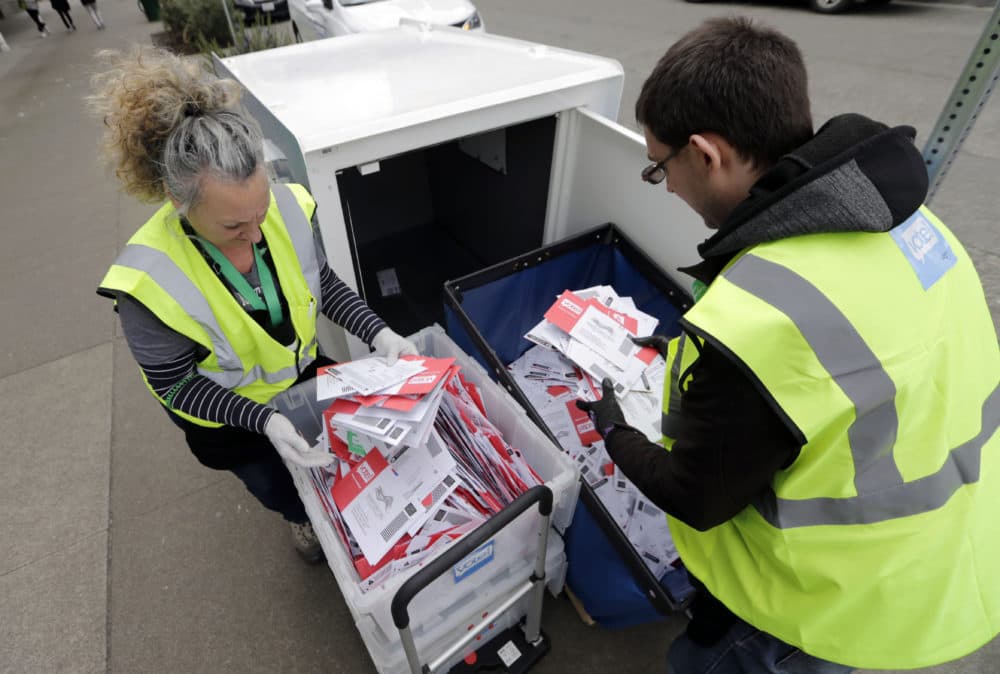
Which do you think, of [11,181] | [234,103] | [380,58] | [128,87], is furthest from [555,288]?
[11,181]

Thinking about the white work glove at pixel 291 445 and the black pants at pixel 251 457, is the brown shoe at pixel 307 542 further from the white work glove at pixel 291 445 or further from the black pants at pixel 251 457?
the white work glove at pixel 291 445

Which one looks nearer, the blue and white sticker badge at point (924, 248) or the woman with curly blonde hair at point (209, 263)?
the blue and white sticker badge at point (924, 248)

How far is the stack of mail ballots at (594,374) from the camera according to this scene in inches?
61.8

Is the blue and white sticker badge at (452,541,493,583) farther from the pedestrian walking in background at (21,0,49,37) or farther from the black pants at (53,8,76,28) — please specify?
the black pants at (53,8,76,28)

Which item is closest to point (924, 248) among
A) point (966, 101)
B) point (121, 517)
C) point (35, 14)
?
point (966, 101)

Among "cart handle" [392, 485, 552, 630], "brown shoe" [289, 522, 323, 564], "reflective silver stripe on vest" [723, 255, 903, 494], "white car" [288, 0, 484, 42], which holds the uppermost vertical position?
"reflective silver stripe on vest" [723, 255, 903, 494]

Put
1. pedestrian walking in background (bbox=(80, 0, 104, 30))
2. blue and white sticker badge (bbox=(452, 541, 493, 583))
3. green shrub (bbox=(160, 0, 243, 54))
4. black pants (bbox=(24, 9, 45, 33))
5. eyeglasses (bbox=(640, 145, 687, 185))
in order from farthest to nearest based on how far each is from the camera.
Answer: black pants (bbox=(24, 9, 45, 33))
pedestrian walking in background (bbox=(80, 0, 104, 30))
green shrub (bbox=(160, 0, 243, 54))
blue and white sticker badge (bbox=(452, 541, 493, 583))
eyeglasses (bbox=(640, 145, 687, 185))

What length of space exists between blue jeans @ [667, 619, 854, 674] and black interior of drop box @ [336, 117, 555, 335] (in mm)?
1234

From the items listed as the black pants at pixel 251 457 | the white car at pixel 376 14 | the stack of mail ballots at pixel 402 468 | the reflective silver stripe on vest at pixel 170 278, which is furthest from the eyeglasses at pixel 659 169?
the white car at pixel 376 14

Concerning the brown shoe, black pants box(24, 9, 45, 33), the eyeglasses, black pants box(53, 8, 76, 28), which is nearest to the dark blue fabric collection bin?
the eyeglasses

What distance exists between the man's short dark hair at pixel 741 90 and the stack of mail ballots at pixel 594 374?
99cm

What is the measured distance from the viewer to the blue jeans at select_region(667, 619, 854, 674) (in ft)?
3.06

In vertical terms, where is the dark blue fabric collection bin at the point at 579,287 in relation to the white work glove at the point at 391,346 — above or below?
below

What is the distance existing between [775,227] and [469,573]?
913 millimetres
